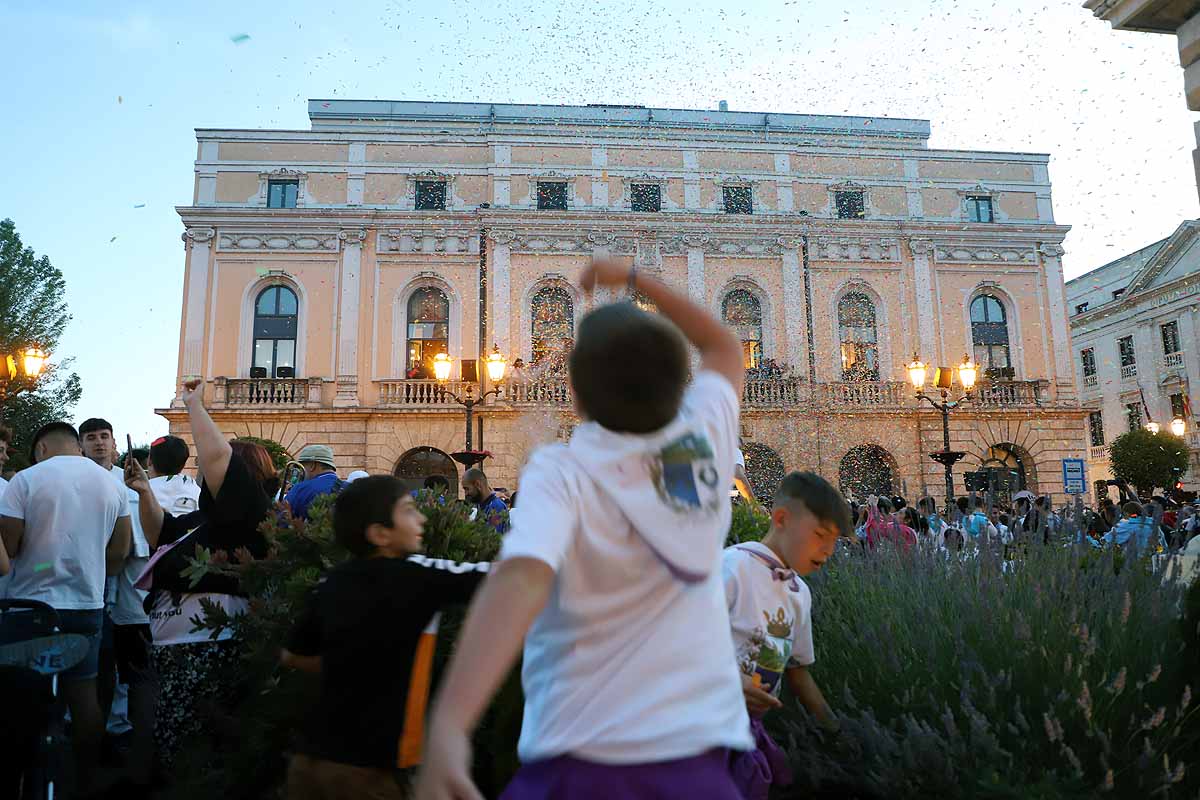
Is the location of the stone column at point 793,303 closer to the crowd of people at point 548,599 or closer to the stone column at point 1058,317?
the stone column at point 1058,317

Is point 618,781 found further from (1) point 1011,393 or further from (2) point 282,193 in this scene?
(1) point 1011,393

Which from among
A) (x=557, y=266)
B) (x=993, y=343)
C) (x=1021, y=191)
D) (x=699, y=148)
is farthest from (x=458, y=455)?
(x=1021, y=191)

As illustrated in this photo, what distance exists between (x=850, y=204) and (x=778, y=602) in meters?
26.7

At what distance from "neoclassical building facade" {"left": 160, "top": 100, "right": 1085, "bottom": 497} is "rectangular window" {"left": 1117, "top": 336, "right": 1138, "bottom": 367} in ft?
66.5

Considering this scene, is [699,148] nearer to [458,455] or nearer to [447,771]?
[458,455]

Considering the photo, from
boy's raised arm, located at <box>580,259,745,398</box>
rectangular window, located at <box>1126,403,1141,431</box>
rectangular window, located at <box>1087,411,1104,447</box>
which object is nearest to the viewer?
boy's raised arm, located at <box>580,259,745,398</box>

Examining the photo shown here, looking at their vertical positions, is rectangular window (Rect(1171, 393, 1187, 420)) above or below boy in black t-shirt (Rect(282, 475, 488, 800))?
above

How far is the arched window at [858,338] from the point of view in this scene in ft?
84.9

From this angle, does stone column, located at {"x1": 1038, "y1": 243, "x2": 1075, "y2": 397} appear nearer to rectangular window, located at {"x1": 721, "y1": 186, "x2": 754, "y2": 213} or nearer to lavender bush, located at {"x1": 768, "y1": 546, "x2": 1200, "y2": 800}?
rectangular window, located at {"x1": 721, "y1": 186, "x2": 754, "y2": 213}

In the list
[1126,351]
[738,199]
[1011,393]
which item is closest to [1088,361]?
[1126,351]

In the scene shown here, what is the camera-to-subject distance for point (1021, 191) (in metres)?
27.9

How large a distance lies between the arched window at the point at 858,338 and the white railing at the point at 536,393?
29.3ft

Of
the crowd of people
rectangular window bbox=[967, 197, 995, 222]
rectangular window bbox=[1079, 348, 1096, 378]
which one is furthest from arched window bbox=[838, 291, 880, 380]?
rectangular window bbox=[1079, 348, 1096, 378]

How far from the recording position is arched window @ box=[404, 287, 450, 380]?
24.7 meters
